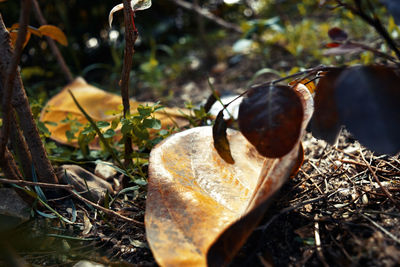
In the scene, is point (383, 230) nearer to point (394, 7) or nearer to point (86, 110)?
point (394, 7)

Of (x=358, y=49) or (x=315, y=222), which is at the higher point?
(x=358, y=49)

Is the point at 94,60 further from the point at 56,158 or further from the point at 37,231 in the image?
the point at 37,231

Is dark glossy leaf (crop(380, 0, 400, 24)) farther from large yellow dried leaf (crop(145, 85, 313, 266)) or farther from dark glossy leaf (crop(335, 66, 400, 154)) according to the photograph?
large yellow dried leaf (crop(145, 85, 313, 266))

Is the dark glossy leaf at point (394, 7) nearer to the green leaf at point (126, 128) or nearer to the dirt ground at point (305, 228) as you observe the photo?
the dirt ground at point (305, 228)

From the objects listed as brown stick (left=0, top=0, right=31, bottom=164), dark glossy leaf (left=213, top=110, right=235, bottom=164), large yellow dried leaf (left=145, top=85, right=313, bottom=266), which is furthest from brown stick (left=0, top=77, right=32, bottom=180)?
dark glossy leaf (left=213, top=110, right=235, bottom=164)

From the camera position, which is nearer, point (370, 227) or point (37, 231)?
point (370, 227)

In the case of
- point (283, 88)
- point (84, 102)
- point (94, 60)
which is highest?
point (283, 88)

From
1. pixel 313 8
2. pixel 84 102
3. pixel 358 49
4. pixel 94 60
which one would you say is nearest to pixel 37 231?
pixel 84 102
